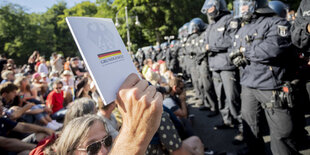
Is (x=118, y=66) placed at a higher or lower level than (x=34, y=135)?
higher

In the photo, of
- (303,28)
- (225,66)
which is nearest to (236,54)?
(225,66)

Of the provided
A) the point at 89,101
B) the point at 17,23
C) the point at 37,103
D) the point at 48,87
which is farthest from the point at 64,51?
the point at 89,101

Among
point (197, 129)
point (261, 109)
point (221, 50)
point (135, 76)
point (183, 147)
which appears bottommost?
point (197, 129)

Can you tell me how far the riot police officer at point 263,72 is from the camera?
2.37 metres

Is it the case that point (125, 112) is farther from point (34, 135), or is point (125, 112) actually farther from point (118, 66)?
point (34, 135)

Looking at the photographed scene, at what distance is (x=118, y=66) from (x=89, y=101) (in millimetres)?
1940

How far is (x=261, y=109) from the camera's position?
108 inches

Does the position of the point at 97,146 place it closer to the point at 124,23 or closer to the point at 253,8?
the point at 253,8

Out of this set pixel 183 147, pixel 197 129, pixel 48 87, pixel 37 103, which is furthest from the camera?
pixel 48 87

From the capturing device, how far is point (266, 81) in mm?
2492

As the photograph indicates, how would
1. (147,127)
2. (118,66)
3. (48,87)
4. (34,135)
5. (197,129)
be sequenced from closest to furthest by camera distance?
(147,127), (118,66), (34,135), (197,129), (48,87)

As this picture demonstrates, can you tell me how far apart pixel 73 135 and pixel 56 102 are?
13.6ft

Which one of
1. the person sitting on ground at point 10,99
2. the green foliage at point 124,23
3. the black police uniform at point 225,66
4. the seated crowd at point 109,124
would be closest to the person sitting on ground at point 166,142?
the seated crowd at point 109,124

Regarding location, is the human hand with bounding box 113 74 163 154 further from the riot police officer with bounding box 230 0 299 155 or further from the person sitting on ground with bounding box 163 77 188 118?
the person sitting on ground with bounding box 163 77 188 118
